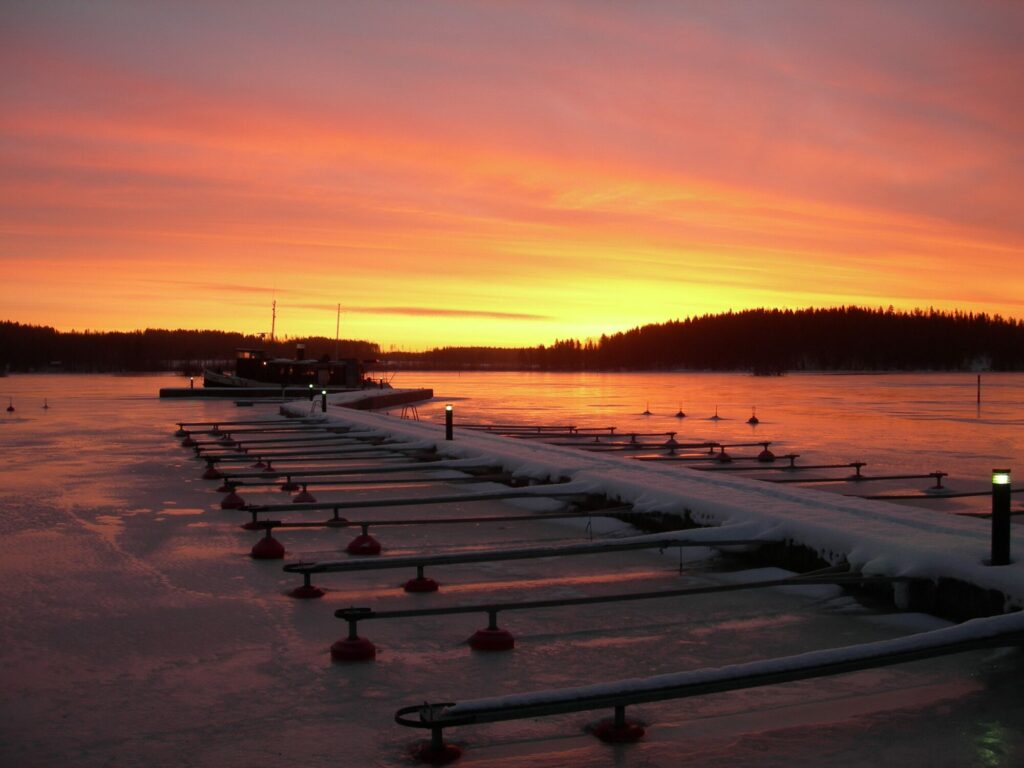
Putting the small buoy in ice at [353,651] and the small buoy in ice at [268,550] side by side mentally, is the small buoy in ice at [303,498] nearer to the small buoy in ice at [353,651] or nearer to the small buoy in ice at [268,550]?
the small buoy in ice at [268,550]

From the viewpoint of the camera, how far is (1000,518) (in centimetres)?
600

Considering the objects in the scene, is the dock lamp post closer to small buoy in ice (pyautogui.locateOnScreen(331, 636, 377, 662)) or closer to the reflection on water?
small buoy in ice (pyautogui.locateOnScreen(331, 636, 377, 662))

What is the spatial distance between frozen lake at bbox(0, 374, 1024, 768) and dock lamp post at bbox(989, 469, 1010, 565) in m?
0.62

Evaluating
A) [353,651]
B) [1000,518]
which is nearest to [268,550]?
[353,651]

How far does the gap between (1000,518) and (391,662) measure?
12.0ft

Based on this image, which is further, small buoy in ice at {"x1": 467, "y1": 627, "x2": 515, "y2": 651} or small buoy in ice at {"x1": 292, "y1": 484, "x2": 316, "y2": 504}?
small buoy in ice at {"x1": 292, "y1": 484, "x2": 316, "y2": 504}

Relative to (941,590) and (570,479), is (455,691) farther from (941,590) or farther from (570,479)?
(570,479)

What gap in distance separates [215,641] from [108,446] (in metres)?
14.5

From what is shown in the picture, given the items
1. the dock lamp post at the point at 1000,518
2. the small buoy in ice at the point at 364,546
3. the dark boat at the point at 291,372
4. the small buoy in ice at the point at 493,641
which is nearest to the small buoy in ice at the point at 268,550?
the small buoy in ice at the point at 364,546

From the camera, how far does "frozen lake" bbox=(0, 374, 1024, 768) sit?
13.5 feet

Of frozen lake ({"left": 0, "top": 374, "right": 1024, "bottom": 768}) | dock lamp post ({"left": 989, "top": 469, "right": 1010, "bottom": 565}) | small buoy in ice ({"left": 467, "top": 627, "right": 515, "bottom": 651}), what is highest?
dock lamp post ({"left": 989, "top": 469, "right": 1010, "bottom": 565})

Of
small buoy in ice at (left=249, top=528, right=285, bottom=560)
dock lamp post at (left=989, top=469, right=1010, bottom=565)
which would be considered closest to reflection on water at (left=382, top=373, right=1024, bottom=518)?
Result: dock lamp post at (left=989, top=469, right=1010, bottom=565)

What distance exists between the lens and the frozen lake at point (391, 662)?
4.13 meters

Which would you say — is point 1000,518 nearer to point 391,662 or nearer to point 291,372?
point 391,662
